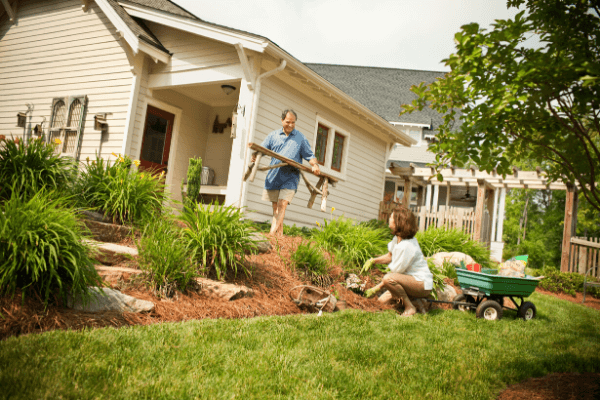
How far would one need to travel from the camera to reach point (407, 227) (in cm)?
539

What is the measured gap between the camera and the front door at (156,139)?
1036 centimetres

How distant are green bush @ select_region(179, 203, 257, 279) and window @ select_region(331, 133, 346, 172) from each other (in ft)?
22.9

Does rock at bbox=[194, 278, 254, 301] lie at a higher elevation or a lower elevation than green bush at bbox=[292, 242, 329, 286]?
lower

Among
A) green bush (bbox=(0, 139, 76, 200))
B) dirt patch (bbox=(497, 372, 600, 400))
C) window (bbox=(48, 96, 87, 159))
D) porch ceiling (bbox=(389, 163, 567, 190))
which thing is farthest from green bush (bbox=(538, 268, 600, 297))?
window (bbox=(48, 96, 87, 159))

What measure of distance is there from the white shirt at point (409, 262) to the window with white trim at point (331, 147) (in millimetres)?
5818

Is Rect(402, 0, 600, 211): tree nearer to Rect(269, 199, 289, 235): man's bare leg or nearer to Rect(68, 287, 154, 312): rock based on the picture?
Rect(68, 287, 154, 312): rock

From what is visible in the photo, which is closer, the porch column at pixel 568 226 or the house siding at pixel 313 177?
the house siding at pixel 313 177

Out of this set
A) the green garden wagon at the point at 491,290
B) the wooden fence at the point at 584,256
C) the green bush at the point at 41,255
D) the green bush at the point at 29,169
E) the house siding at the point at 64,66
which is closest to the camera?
the green bush at the point at 41,255

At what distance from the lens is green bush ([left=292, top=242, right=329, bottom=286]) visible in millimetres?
Result: 5746

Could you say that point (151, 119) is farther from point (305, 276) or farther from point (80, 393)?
point (80, 393)

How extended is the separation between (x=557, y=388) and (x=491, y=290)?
8.14ft

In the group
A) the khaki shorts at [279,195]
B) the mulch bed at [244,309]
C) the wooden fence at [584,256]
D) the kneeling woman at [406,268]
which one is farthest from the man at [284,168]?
the wooden fence at [584,256]

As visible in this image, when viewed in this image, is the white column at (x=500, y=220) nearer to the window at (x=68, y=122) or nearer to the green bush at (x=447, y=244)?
the green bush at (x=447, y=244)

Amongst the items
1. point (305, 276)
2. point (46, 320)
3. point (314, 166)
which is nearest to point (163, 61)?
point (314, 166)
